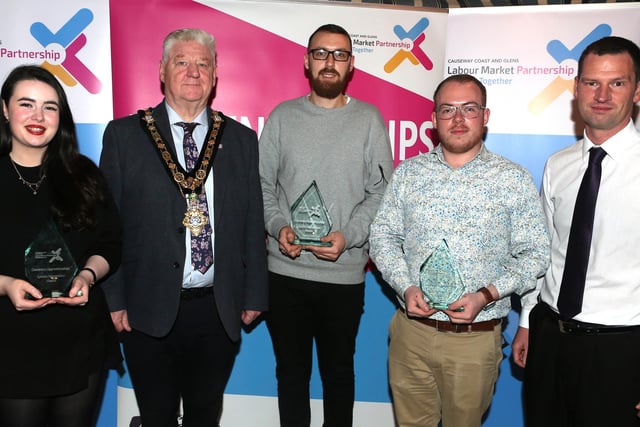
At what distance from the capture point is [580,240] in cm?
256

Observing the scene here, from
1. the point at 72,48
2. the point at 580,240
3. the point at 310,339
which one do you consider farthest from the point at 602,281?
the point at 72,48

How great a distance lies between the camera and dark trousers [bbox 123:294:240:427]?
279cm

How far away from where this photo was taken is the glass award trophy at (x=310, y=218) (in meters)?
2.96

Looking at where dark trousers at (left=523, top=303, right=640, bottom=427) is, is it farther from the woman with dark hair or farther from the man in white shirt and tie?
the woman with dark hair

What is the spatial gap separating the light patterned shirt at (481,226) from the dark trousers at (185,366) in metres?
0.89

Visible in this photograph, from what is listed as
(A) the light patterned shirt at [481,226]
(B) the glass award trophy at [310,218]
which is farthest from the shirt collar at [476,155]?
(B) the glass award trophy at [310,218]

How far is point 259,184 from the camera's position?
9.86ft

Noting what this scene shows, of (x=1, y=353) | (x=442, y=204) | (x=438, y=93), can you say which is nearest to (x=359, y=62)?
(x=438, y=93)

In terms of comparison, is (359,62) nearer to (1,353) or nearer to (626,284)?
(626,284)

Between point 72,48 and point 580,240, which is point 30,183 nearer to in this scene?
point 72,48

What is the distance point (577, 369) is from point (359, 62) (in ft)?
7.56

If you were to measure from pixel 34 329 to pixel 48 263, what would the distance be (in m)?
0.28

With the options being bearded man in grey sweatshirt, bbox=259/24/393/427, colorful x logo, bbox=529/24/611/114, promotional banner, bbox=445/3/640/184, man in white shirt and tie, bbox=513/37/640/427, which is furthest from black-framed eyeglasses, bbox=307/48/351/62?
colorful x logo, bbox=529/24/611/114

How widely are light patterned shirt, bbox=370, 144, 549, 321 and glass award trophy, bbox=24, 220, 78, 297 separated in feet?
4.56
